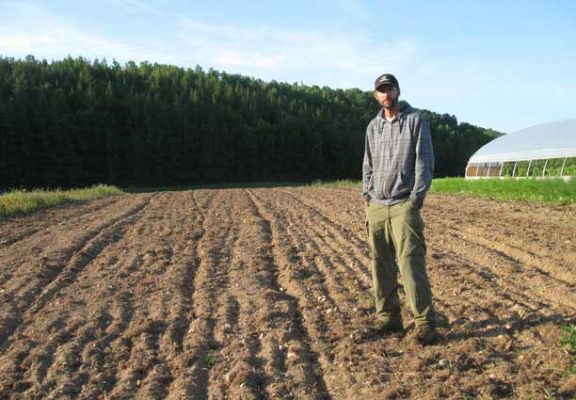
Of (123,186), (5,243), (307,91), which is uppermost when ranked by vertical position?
(307,91)

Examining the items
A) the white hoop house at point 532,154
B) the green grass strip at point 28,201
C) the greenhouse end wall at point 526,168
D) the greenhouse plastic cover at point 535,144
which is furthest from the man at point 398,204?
the greenhouse plastic cover at point 535,144

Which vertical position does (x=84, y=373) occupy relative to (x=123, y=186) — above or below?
above

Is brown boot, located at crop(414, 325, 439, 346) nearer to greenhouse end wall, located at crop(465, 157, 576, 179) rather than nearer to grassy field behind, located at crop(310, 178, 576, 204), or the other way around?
grassy field behind, located at crop(310, 178, 576, 204)

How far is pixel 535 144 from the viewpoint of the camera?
2428 cm

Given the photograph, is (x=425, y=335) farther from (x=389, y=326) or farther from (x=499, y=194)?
(x=499, y=194)

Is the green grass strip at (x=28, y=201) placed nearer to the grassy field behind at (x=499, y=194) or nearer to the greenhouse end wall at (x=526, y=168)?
the grassy field behind at (x=499, y=194)

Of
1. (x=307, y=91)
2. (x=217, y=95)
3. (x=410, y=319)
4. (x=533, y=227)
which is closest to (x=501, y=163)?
(x=533, y=227)

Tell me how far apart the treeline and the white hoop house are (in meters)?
31.9

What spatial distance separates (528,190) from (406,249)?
1549 cm

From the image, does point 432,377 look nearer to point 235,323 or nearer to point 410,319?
point 410,319

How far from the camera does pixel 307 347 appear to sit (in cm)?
456

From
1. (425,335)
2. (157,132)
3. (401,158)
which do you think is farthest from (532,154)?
(157,132)


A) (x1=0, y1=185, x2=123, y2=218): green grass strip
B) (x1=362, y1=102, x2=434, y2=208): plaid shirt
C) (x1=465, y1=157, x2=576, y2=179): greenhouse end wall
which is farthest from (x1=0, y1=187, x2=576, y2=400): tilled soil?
(x1=465, y1=157, x2=576, y2=179): greenhouse end wall

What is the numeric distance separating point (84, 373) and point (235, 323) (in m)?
1.44
